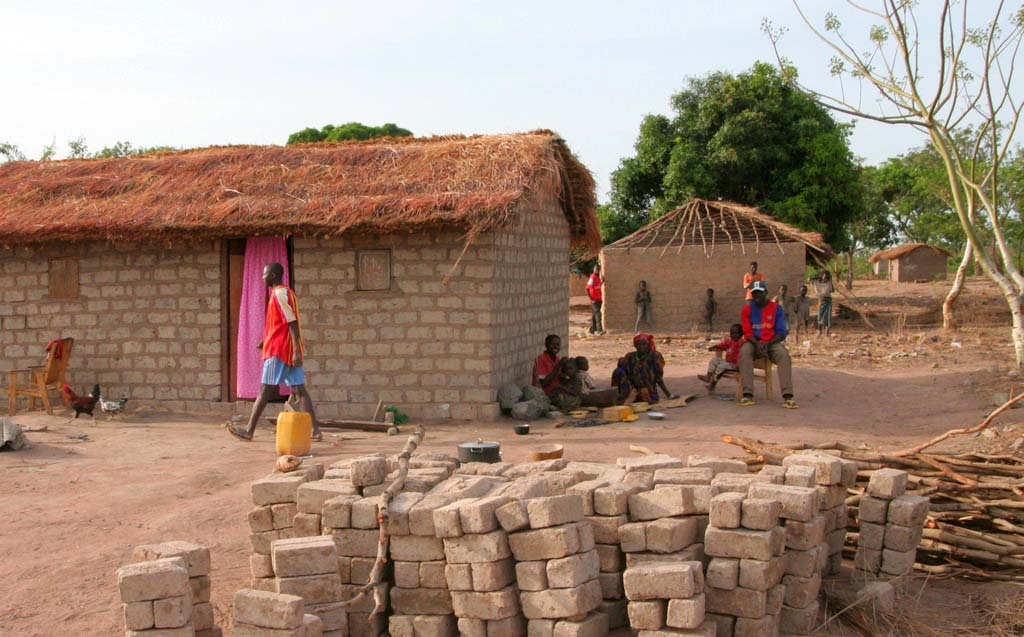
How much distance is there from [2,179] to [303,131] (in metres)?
28.4

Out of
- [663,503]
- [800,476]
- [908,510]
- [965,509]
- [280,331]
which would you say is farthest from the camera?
[280,331]

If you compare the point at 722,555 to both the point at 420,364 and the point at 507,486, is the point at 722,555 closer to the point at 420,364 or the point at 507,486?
the point at 507,486

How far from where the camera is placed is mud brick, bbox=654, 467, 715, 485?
17.6ft

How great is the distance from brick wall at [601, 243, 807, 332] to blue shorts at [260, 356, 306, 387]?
39.0 feet

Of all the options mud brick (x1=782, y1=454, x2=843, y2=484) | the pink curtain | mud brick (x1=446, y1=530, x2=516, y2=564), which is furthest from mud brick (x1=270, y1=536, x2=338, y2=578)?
the pink curtain

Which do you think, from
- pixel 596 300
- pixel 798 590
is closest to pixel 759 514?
pixel 798 590

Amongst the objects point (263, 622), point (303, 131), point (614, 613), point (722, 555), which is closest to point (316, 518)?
point (263, 622)

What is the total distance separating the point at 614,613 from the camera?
496 cm

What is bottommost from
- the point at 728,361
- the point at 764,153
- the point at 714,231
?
the point at 728,361

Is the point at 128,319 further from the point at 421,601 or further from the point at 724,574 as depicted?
the point at 724,574

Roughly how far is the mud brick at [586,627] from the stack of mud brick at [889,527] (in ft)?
6.09

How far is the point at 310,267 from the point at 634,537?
702 centimetres

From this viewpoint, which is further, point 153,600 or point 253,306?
point 253,306

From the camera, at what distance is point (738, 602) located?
4801 millimetres
